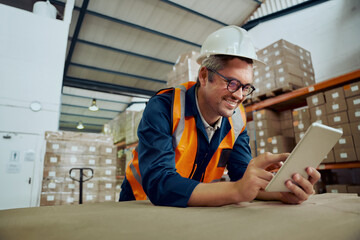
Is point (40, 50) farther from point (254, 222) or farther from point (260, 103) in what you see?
point (254, 222)

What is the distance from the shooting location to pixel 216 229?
528mm

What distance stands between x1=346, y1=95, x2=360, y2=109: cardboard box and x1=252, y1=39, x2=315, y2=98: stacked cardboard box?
95 cm

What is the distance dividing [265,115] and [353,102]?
1.49 meters

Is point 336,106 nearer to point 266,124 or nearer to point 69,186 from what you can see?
point 266,124

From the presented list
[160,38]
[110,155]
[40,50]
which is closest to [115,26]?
[160,38]

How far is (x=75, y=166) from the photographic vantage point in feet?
14.1

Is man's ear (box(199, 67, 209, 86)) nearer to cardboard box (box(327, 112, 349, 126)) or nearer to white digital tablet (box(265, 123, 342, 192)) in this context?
white digital tablet (box(265, 123, 342, 192))

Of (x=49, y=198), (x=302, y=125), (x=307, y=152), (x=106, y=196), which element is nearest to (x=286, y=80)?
(x=302, y=125)

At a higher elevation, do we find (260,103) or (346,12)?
(346,12)

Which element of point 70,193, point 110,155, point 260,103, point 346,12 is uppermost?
point 346,12

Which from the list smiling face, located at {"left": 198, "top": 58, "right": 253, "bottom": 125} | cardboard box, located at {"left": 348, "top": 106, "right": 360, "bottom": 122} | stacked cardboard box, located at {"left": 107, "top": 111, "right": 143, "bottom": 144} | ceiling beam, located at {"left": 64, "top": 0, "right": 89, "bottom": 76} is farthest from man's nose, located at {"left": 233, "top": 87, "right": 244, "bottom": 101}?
ceiling beam, located at {"left": 64, "top": 0, "right": 89, "bottom": 76}

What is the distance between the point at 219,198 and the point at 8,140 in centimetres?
452

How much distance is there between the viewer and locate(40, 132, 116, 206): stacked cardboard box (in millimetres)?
4090

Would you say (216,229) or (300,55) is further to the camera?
(300,55)
